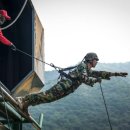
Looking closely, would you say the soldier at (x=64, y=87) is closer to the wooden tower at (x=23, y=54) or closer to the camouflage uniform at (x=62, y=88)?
the camouflage uniform at (x=62, y=88)

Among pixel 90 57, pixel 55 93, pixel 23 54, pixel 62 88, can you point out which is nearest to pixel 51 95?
pixel 55 93

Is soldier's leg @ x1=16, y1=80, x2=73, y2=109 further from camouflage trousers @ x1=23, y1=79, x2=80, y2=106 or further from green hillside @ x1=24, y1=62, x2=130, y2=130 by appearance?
green hillside @ x1=24, y1=62, x2=130, y2=130

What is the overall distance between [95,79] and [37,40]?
2554 millimetres

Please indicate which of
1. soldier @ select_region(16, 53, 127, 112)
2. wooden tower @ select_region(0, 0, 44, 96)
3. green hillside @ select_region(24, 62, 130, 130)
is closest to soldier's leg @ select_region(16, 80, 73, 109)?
soldier @ select_region(16, 53, 127, 112)

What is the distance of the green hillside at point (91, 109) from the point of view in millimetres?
102062

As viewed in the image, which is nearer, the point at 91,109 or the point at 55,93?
the point at 55,93

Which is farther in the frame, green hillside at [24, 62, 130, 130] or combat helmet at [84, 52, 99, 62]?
green hillside at [24, 62, 130, 130]

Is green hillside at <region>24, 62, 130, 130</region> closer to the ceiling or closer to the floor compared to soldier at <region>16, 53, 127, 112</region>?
closer to the floor

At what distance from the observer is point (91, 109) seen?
389 feet

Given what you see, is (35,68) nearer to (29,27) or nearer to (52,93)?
(29,27)

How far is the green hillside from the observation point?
10206 cm

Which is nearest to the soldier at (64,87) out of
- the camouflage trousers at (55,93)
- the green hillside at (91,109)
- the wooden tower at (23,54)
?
the camouflage trousers at (55,93)

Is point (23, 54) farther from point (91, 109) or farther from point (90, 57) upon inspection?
point (91, 109)

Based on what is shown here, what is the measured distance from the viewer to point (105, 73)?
23.3 ft
